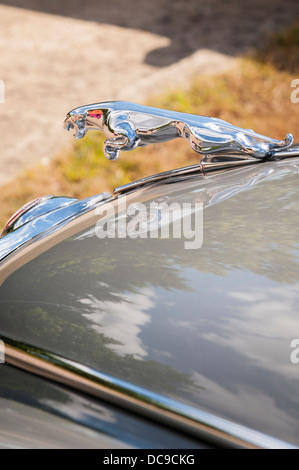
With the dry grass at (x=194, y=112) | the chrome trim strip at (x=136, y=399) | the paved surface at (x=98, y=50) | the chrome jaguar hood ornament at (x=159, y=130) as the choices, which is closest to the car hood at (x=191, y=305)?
the chrome trim strip at (x=136, y=399)

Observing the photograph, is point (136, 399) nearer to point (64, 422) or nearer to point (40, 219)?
point (64, 422)

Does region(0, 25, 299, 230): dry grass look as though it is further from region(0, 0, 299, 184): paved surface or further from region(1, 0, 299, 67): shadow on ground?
region(1, 0, 299, 67): shadow on ground

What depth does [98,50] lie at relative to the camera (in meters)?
5.42

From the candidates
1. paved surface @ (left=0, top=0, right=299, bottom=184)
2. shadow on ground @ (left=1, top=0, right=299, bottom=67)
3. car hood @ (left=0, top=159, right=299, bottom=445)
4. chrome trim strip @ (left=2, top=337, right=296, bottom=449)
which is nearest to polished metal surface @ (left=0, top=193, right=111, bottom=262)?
car hood @ (left=0, top=159, right=299, bottom=445)

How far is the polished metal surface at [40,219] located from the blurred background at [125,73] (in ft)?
6.04

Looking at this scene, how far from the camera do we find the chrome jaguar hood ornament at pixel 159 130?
145 cm

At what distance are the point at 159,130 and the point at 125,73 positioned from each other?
145 inches

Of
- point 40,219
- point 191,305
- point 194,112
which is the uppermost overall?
point 194,112

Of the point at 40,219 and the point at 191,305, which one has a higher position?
the point at 40,219

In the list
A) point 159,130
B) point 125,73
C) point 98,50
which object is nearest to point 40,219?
point 159,130

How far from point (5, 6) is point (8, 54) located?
1239 mm

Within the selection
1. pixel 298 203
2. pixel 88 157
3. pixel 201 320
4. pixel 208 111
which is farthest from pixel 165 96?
pixel 201 320

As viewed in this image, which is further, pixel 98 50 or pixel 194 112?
pixel 98 50

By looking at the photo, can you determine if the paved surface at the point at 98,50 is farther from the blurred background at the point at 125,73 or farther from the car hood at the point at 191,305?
the car hood at the point at 191,305
